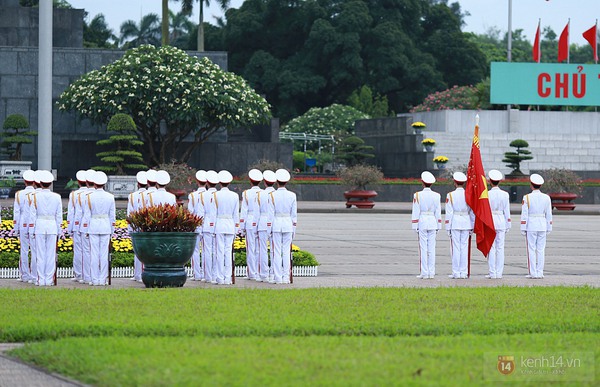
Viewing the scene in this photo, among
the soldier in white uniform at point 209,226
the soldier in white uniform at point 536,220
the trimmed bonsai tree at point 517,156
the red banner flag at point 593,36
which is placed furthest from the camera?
the red banner flag at point 593,36

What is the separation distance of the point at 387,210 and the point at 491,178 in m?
23.3

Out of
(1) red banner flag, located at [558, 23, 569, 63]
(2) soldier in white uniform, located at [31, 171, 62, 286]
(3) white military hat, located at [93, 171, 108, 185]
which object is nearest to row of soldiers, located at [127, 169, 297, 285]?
(3) white military hat, located at [93, 171, 108, 185]

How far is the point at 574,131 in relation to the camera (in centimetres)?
5956

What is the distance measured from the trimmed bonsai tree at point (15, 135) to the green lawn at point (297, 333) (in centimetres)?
3148

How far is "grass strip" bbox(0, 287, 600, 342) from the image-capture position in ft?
37.3

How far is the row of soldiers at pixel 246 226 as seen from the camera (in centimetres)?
1783

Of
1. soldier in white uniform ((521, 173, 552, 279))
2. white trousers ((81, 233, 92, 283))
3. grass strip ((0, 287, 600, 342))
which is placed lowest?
grass strip ((0, 287, 600, 342))

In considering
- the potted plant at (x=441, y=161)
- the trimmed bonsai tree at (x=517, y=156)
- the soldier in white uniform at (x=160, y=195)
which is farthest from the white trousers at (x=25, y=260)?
the trimmed bonsai tree at (x=517, y=156)

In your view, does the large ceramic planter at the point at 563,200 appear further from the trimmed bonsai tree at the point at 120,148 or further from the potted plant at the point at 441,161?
the trimmed bonsai tree at the point at 120,148

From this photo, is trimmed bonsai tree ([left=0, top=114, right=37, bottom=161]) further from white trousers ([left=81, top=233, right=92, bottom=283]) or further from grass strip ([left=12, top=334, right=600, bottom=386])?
grass strip ([left=12, top=334, right=600, bottom=386])

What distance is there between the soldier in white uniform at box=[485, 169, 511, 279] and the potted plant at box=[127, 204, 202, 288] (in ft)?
18.4

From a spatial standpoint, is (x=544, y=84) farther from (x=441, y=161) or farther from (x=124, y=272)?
(x=124, y=272)

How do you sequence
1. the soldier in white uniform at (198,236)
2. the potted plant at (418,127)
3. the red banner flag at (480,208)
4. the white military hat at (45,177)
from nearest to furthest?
the white military hat at (45,177) → the soldier in white uniform at (198,236) → the red banner flag at (480,208) → the potted plant at (418,127)

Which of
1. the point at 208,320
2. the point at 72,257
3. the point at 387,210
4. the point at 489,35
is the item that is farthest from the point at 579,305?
the point at 489,35
